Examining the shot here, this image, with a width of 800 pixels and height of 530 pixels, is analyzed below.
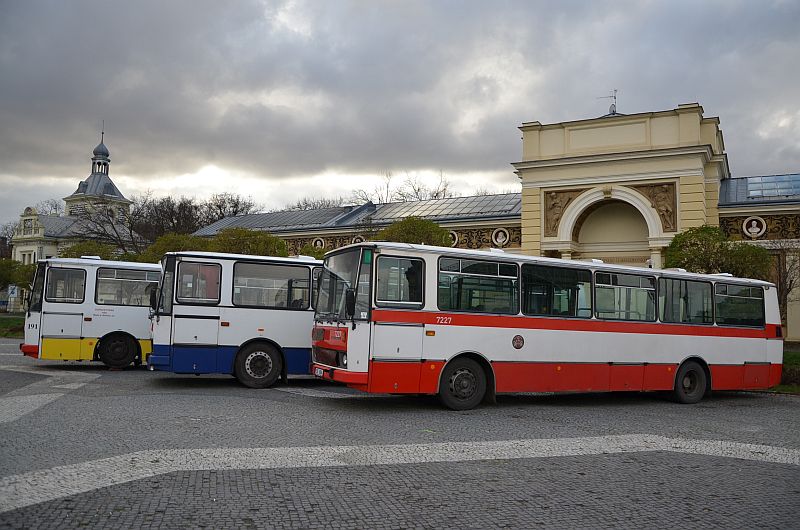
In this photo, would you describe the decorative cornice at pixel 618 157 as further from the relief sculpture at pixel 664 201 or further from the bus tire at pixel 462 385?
the bus tire at pixel 462 385

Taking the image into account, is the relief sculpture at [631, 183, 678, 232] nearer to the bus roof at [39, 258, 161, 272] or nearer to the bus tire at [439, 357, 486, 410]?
the bus tire at [439, 357, 486, 410]

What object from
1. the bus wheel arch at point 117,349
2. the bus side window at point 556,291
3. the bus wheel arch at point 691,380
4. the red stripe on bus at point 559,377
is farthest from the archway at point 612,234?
the bus wheel arch at point 117,349

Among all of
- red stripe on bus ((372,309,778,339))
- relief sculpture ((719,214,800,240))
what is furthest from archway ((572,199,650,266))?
red stripe on bus ((372,309,778,339))

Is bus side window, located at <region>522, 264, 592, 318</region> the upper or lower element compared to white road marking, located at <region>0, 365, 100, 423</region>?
upper

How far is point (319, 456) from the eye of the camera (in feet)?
26.3

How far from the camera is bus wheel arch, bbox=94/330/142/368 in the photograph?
18.4 meters

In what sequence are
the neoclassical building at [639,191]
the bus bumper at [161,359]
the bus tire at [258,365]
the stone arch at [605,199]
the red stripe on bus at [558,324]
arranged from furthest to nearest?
the stone arch at [605,199] < the neoclassical building at [639,191] < the bus tire at [258,365] < the bus bumper at [161,359] < the red stripe on bus at [558,324]

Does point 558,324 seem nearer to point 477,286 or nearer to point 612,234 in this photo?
point 477,286

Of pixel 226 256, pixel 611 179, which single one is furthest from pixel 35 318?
pixel 611 179

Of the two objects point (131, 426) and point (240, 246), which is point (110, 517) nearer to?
point (131, 426)

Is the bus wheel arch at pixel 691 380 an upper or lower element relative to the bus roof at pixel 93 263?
lower

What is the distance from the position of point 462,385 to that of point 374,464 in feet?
16.1

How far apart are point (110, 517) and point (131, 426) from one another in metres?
4.26

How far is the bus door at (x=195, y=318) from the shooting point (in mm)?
14633
